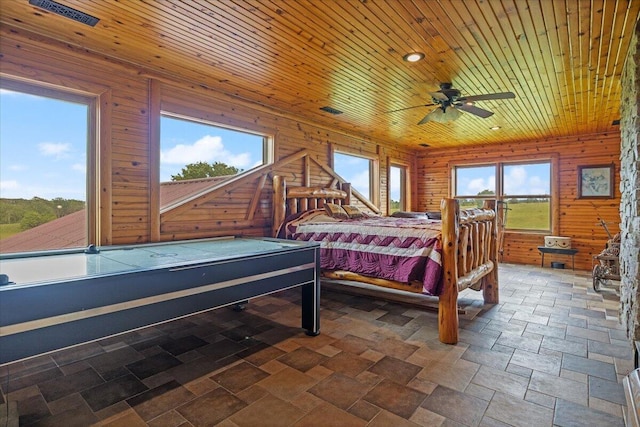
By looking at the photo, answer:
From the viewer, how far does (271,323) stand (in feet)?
11.3

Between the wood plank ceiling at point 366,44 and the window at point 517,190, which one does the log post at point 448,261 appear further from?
the window at point 517,190

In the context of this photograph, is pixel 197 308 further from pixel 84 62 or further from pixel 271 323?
pixel 84 62

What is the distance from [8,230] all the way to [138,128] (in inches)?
55.7

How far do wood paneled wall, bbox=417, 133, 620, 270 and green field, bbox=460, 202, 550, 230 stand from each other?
21 cm

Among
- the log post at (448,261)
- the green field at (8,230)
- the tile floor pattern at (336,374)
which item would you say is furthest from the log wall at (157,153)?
the log post at (448,261)

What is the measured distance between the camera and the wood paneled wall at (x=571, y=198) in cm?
644

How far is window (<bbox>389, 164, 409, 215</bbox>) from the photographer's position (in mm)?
7991

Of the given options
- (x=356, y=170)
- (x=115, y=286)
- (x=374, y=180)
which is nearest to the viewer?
(x=115, y=286)

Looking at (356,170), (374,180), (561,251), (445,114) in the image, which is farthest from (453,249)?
(561,251)

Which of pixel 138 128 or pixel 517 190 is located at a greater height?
pixel 138 128

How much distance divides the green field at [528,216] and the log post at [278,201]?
4.43 meters

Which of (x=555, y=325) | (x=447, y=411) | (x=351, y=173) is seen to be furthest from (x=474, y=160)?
(x=447, y=411)

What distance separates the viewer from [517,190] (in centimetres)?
754

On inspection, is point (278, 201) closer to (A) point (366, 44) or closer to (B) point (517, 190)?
(A) point (366, 44)
